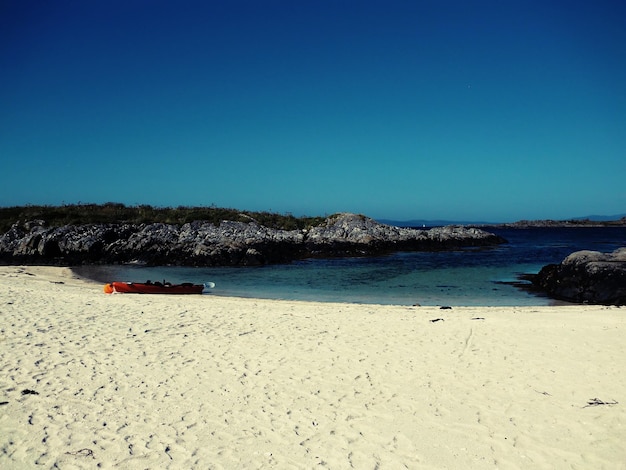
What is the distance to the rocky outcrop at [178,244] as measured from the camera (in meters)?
31.9

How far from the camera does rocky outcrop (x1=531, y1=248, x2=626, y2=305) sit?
1719 centimetres

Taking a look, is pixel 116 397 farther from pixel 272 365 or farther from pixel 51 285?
pixel 51 285

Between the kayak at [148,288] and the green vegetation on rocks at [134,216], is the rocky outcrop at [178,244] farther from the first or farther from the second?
the kayak at [148,288]

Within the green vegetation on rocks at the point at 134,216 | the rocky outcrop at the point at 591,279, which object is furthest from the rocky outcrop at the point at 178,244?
the rocky outcrop at the point at 591,279

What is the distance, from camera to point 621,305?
16484 mm

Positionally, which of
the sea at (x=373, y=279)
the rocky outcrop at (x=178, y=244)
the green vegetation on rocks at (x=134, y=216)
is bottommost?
the sea at (x=373, y=279)

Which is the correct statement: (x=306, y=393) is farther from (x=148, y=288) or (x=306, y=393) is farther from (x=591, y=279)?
(x=591, y=279)

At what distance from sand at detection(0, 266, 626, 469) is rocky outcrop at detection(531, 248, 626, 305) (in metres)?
6.09

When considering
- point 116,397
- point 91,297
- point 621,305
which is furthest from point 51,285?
point 621,305

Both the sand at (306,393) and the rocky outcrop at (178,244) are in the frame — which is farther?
the rocky outcrop at (178,244)

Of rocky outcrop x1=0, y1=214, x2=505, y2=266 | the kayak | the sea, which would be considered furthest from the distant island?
the kayak

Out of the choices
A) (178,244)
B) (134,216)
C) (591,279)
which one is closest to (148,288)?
(178,244)

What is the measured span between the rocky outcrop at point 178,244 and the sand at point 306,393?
2029cm

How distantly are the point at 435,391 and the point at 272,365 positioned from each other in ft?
9.69
